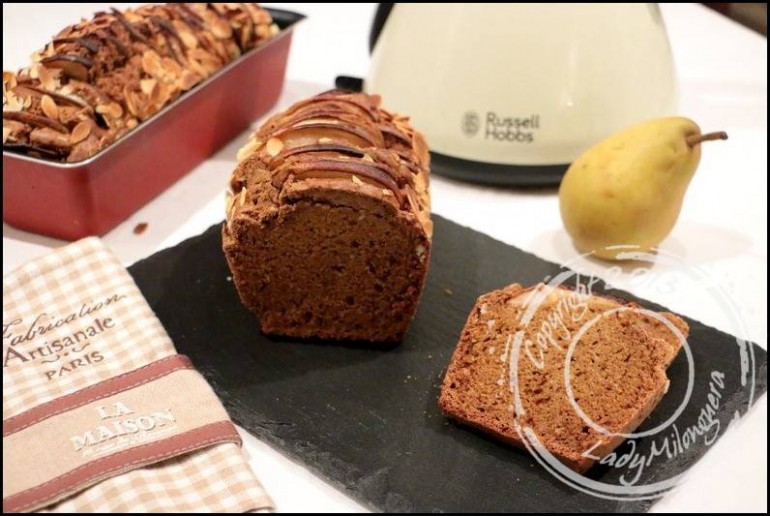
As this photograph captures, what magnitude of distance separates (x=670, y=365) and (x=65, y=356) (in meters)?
0.76

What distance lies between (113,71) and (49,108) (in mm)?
158

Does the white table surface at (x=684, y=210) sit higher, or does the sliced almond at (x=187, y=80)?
the sliced almond at (x=187, y=80)

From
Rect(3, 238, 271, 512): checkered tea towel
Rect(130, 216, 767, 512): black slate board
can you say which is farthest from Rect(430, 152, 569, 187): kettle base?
Rect(3, 238, 271, 512): checkered tea towel

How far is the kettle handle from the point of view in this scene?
1.51 m

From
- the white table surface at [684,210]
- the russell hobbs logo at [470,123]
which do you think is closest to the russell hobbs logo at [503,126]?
the russell hobbs logo at [470,123]

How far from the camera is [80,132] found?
1.31 metres

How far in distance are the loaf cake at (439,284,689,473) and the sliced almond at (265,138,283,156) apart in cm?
33

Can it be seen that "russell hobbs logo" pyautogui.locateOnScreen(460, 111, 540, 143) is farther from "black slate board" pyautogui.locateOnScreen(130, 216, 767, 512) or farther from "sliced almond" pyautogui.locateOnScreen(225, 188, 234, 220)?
"sliced almond" pyautogui.locateOnScreen(225, 188, 234, 220)

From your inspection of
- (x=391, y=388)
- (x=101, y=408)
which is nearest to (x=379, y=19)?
(x=391, y=388)

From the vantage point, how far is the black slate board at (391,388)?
0.98 metres

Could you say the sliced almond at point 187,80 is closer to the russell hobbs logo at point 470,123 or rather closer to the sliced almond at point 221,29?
the sliced almond at point 221,29

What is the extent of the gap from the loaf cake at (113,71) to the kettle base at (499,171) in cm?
45

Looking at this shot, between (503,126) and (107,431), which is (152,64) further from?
(107,431)

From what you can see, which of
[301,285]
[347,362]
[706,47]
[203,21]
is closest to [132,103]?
[203,21]
